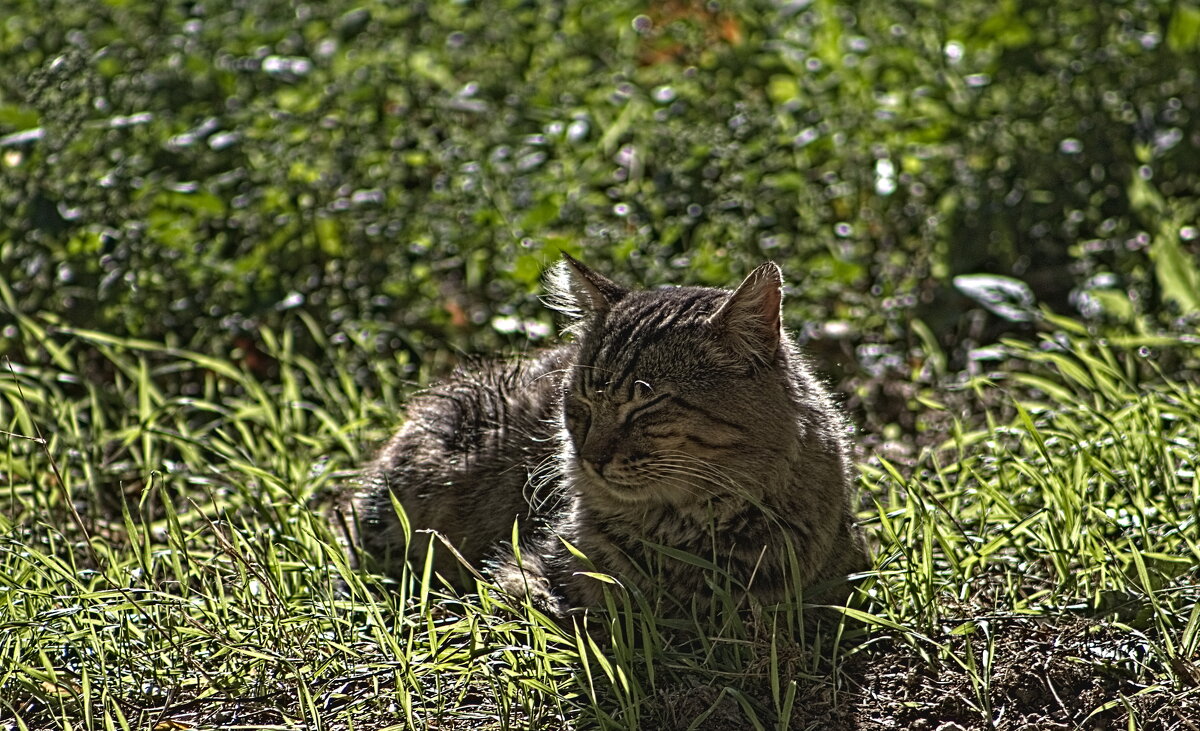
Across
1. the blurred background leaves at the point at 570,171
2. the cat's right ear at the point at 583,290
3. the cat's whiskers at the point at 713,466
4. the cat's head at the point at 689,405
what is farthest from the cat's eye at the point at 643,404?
the blurred background leaves at the point at 570,171

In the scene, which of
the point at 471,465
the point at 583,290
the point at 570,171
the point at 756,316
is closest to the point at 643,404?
the point at 756,316

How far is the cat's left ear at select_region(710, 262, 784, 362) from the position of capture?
9.32 ft

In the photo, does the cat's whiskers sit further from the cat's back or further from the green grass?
the cat's back

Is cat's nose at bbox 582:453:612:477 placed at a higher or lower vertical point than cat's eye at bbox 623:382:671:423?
lower

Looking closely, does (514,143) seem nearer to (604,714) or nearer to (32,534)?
(32,534)

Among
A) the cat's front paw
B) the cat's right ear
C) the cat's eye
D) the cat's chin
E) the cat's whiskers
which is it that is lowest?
the cat's front paw

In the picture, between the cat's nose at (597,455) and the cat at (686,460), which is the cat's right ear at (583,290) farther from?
the cat's nose at (597,455)

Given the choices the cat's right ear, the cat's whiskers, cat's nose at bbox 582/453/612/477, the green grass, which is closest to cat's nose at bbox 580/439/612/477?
cat's nose at bbox 582/453/612/477

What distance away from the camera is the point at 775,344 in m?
2.92

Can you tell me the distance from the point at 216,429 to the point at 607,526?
5.14 ft

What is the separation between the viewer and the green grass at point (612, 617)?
8.77 feet

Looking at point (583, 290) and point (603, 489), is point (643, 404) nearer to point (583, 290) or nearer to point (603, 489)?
point (603, 489)

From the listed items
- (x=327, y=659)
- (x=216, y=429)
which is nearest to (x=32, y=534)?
(x=216, y=429)

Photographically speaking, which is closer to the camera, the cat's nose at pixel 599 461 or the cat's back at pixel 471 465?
the cat's nose at pixel 599 461
